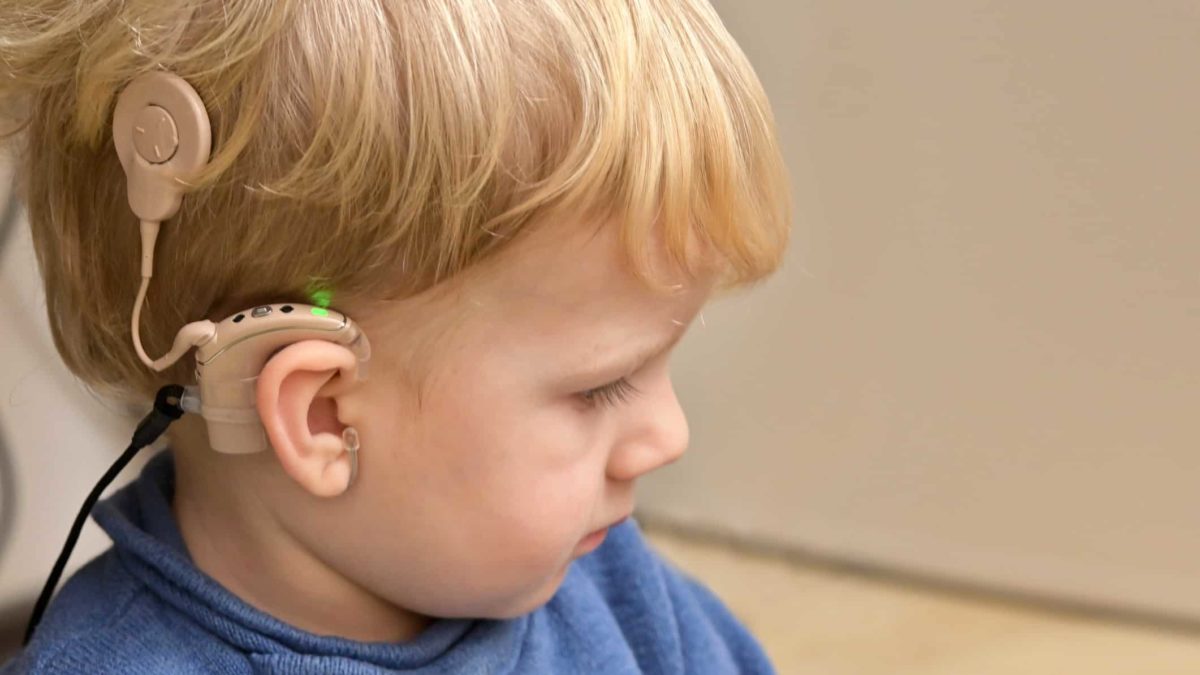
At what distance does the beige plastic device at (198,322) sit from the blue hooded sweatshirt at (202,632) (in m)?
0.10

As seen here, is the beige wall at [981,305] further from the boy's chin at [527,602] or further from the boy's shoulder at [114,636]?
the boy's shoulder at [114,636]

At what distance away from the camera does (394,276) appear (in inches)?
23.0

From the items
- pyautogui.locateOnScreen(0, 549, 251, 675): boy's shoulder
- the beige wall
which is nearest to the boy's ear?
pyautogui.locateOnScreen(0, 549, 251, 675): boy's shoulder

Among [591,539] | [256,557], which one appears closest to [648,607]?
[591,539]

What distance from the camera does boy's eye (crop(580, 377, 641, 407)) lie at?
66 centimetres

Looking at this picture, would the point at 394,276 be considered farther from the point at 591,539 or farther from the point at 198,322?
the point at 591,539

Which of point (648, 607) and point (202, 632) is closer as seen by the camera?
point (202, 632)

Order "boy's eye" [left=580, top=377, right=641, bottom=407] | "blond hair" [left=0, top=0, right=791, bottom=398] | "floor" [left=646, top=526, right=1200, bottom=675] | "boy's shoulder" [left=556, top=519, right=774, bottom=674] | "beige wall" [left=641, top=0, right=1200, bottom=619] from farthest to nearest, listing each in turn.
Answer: "floor" [left=646, top=526, right=1200, bottom=675]
"beige wall" [left=641, top=0, right=1200, bottom=619]
"boy's shoulder" [left=556, top=519, right=774, bottom=674]
"boy's eye" [left=580, top=377, right=641, bottom=407]
"blond hair" [left=0, top=0, right=791, bottom=398]

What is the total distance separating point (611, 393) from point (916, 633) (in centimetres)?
67

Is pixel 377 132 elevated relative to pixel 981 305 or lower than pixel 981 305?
elevated

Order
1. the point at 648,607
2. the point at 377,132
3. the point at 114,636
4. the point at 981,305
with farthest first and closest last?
the point at 981,305
the point at 648,607
the point at 114,636
the point at 377,132

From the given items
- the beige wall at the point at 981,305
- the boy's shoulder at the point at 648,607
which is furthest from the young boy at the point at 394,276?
the beige wall at the point at 981,305

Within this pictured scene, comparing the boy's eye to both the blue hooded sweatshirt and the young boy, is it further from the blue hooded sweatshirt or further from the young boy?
the blue hooded sweatshirt

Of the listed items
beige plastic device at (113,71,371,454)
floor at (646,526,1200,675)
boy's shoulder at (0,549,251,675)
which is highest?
beige plastic device at (113,71,371,454)
